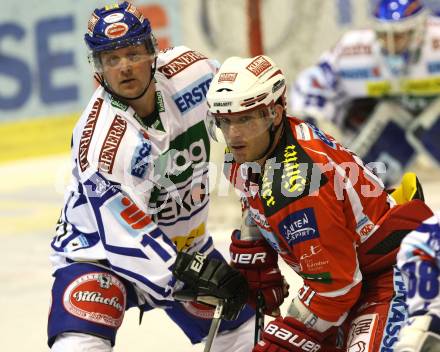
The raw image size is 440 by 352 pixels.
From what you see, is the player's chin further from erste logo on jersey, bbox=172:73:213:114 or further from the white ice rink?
the white ice rink

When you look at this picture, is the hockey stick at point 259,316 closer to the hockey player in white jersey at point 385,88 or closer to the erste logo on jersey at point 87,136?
the erste logo on jersey at point 87,136

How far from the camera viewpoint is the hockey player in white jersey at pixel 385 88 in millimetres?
7141

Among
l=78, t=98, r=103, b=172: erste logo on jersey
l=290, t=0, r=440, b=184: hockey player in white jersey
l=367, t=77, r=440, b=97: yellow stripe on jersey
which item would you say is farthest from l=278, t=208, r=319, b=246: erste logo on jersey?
l=367, t=77, r=440, b=97: yellow stripe on jersey

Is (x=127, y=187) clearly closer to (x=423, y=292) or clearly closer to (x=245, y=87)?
(x=245, y=87)

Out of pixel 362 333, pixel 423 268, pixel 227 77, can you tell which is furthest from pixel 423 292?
pixel 227 77

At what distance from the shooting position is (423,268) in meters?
3.08

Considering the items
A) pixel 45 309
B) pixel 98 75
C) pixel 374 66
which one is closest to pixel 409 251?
pixel 98 75

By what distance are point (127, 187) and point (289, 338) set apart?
2.47 feet

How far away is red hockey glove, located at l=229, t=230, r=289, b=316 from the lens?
3979 millimetres

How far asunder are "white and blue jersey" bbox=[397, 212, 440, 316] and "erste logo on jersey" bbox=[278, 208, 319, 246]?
386mm

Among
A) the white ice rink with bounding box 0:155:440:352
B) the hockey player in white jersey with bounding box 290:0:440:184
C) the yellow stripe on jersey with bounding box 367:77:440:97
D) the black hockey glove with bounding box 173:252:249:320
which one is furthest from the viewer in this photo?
the yellow stripe on jersey with bounding box 367:77:440:97

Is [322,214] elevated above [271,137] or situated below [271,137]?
below

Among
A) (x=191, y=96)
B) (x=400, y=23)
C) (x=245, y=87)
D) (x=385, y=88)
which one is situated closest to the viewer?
(x=245, y=87)

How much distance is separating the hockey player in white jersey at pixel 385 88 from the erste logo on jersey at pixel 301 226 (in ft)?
11.8
